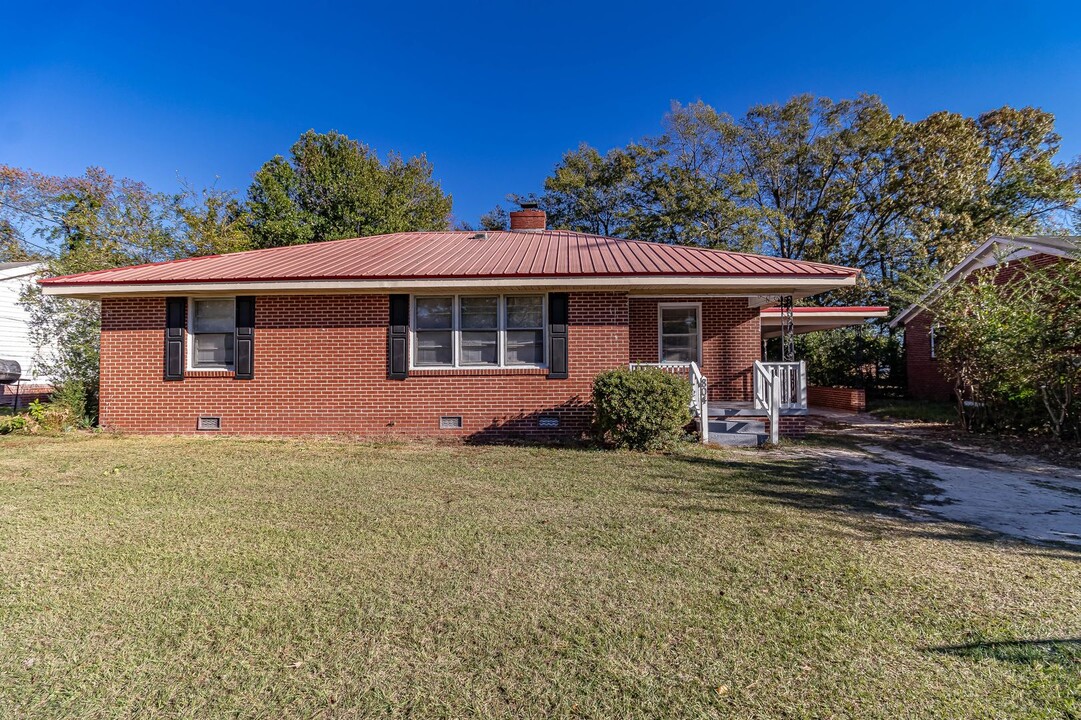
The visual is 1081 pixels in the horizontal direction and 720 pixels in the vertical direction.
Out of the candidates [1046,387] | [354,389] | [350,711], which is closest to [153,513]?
[350,711]

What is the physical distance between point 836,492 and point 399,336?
22.4 feet

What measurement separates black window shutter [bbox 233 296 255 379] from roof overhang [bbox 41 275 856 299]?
29 centimetres

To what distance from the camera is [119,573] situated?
3346 millimetres

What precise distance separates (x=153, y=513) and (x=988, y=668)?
5919 millimetres

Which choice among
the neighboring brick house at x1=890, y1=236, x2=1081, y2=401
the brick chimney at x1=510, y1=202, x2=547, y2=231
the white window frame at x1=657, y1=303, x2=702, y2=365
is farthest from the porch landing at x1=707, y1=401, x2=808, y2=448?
the brick chimney at x1=510, y1=202, x2=547, y2=231

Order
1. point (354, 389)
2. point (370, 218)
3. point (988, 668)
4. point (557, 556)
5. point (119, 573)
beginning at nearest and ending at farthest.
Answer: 1. point (988, 668)
2. point (119, 573)
3. point (557, 556)
4. point (354, 389)
5. point (370, 218)

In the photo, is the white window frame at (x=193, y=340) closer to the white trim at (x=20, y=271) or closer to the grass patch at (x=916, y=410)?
the white trim at (x=20, y=271)

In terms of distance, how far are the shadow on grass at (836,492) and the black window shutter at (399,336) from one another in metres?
4.82

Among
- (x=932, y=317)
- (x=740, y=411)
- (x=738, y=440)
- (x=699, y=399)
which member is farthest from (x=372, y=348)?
(x=932, y=317)

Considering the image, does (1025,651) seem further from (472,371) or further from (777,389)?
(472,371)

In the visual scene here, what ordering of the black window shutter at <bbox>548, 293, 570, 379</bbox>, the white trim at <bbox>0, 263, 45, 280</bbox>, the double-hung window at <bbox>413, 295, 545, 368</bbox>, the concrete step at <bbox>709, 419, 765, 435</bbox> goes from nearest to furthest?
the concrete step at <bbox>709, 419, 765, 435</bbox>, the black window shutter at <bbox>548, 293, 570, 379</bbox>, the double-hung window at <bbox>413, 295, 545, 368</bbox>, the white trim at <bbox>0, 263, 45, 280</bbox>

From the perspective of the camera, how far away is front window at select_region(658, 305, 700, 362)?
11.0 metres

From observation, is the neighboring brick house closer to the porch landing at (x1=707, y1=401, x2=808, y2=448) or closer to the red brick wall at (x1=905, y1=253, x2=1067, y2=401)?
the red brick wall at (x1=905, y1=253, x2=1067, y2=401)

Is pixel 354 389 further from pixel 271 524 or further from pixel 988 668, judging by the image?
pixel 988 668
